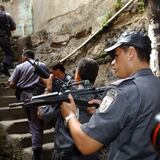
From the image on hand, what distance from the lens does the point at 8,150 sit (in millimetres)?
6773

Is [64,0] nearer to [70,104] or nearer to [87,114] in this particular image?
[87,114]

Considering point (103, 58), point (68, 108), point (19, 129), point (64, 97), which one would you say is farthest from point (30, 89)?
point (68, 108)

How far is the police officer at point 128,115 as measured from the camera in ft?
7.89

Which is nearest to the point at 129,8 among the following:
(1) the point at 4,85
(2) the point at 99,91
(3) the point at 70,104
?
(1) the point at 4,85

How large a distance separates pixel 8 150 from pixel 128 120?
4732mm

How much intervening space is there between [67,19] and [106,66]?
3086 mm

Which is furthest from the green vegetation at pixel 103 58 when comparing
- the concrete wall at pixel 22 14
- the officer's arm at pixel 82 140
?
the officer's arm at pixel 82 140

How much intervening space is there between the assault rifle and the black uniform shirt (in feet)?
1.45

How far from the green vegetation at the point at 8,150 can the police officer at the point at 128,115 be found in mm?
4329

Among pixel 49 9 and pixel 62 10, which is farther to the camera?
pixel 49 9

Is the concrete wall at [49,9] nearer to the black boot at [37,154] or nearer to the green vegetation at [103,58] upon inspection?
the green vegetation at [103,58]

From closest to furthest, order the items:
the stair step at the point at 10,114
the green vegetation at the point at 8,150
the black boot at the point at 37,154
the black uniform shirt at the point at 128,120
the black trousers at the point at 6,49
Answer: the black uniform shirt at the point at 128,120 < the black boot at the point at 37,154 < the green vegetation at the point at 8,150 < the stair step at the point at 10,114 < the black trousers at the point at 6,49

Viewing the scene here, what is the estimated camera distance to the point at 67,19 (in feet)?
34.3

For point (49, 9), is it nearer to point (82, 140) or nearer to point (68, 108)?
point (68, 108)
